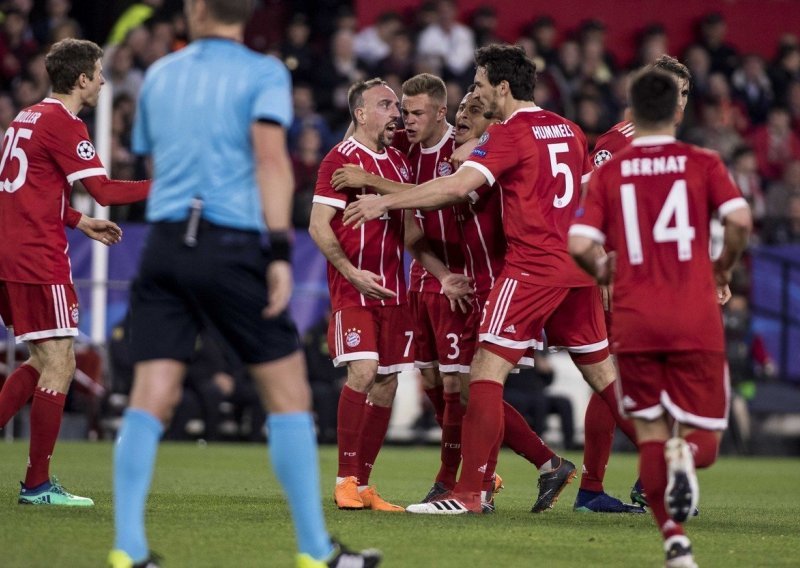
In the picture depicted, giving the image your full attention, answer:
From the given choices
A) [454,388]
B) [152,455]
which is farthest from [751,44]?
[152,455]

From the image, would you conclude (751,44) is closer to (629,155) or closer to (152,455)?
(629,155)

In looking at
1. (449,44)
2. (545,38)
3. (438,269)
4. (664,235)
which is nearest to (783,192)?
(545,38)

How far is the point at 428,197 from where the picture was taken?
7027 mm

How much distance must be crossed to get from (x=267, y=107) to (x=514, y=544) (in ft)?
7.80

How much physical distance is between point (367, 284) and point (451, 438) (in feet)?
3.63

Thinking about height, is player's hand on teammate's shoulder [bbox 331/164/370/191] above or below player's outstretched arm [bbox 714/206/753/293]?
above

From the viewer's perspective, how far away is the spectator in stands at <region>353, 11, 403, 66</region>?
18672 millimetres

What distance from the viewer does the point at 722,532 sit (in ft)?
23.3

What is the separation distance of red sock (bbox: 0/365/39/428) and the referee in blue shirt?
9.82ft

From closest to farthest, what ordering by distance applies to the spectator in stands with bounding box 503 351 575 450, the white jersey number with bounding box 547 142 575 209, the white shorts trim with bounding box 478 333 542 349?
the white shorts trim with bounding box 478 333 542 349
the white jersey number with bounding box 547 142 575 209
the spectator in stands with bounding box 503 351 575 450

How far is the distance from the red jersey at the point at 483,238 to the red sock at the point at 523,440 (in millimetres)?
730

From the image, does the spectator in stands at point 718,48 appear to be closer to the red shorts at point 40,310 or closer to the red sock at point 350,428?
the red sock at point 350,428

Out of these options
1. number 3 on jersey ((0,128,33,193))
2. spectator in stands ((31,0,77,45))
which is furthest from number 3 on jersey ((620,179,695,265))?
spectator in stands ((31,0,77,45))

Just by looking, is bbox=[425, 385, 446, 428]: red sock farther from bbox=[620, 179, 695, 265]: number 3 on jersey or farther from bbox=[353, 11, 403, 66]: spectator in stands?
bbox=[353, 11, 403, 66]: spectator in stands
